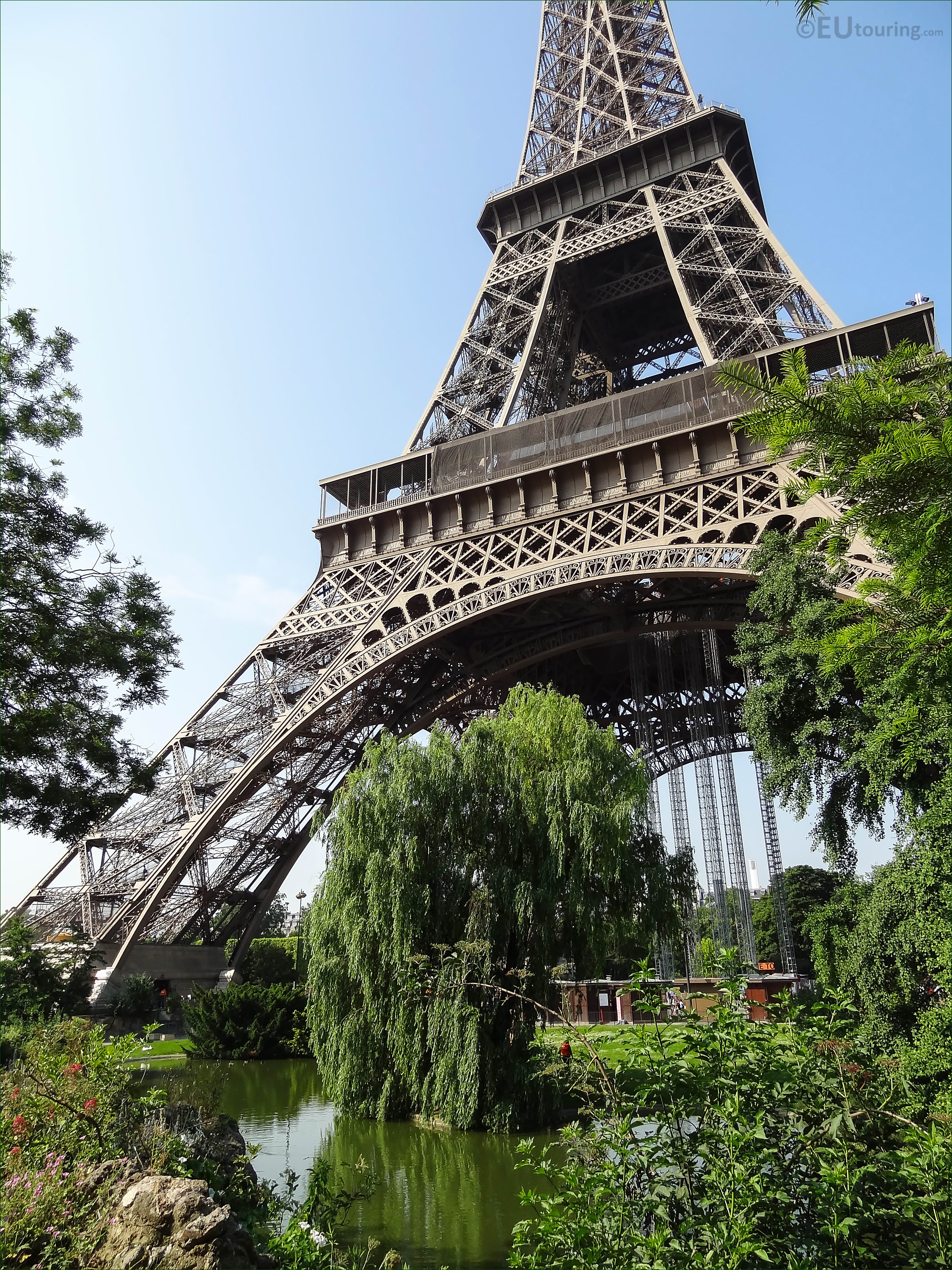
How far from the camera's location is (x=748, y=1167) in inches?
127

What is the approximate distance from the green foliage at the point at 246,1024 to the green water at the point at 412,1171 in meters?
5.16

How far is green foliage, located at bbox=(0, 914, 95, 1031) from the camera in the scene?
652 inches

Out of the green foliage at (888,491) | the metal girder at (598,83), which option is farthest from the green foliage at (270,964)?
the metal girder at (598,83)

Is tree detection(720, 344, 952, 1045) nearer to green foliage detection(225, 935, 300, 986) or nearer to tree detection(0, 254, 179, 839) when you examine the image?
tree detection(0, 254, 179, 839)

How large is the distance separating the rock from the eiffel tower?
10983 millimetres

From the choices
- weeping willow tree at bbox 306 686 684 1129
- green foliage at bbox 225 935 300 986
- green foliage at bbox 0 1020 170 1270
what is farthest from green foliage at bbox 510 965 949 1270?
green foliage at bbox 225 935 300 986

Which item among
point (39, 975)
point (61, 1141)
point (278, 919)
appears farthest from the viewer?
point (278, 919)

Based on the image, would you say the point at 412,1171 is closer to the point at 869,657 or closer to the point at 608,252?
the point at 869,657

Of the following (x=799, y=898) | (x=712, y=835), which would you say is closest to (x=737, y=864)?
(x=712, y=835)

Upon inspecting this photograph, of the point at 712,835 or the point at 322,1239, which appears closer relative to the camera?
the point at 322,1239

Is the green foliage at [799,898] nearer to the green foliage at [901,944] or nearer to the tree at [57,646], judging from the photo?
the green foliage at [901,944]

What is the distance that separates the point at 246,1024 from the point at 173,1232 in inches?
653

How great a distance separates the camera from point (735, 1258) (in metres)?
2.96

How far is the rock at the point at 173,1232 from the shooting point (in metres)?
4.86
